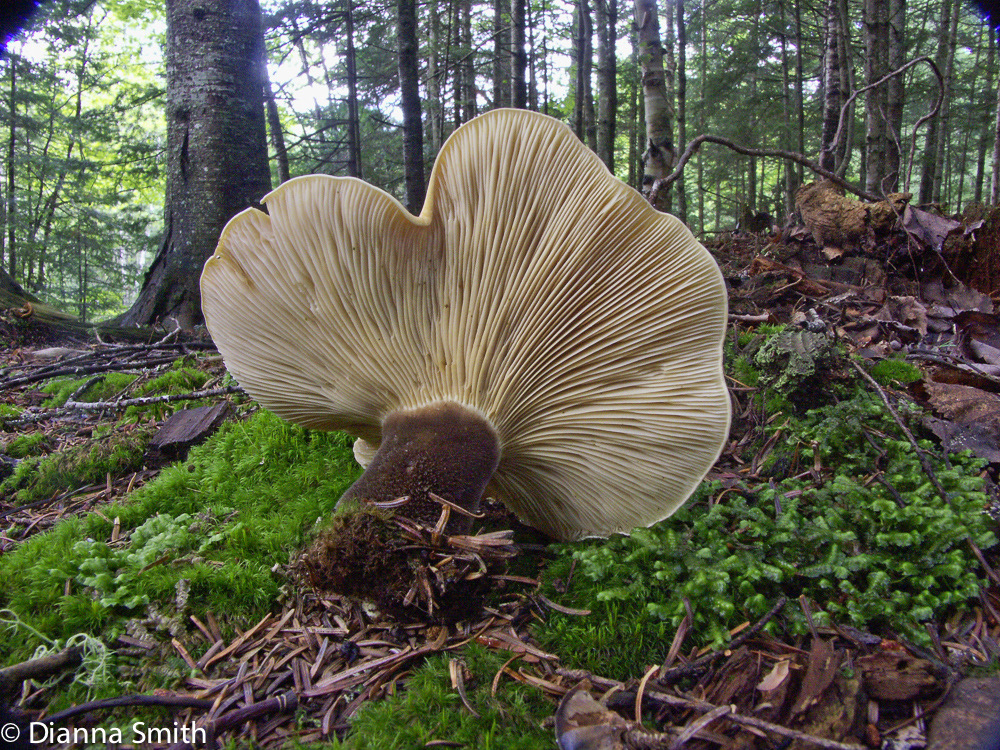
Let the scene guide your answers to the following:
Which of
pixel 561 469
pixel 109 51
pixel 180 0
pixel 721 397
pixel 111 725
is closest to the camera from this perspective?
pixel 111 725

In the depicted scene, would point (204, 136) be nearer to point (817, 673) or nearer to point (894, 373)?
point (894, 373)

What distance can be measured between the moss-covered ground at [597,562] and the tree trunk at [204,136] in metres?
2.92

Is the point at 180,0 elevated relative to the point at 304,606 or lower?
elevated

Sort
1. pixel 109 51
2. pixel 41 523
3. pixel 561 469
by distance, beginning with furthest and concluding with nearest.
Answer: pixel 109 51 < pixel 41 523 < pixel 561 469

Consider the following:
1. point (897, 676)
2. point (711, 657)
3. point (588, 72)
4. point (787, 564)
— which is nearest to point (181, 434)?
point (711, 657)

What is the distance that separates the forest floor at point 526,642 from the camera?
126 centimetres

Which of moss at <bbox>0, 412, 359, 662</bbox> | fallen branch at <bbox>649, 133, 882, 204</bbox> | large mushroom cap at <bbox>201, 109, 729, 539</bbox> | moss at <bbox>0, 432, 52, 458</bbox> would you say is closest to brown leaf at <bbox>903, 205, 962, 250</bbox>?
fallen branch at <bbox>649, 133, 882, 204</bbox>

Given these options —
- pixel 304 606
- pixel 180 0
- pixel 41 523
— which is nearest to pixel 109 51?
pixel 180 0

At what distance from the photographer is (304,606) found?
5.76 feet

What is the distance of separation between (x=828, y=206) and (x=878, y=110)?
4326 mm

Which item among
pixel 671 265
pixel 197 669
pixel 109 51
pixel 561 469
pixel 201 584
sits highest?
pixel 109 51

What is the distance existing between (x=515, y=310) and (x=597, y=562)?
87cm

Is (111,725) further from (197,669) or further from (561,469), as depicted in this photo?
(561,469)

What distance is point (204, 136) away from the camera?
4691 mm
